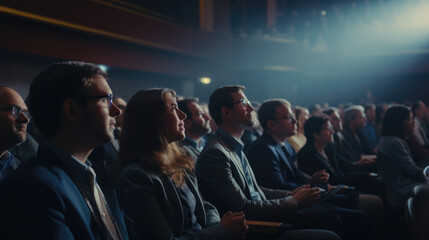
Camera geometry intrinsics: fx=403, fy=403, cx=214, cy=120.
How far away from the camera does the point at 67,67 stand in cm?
121

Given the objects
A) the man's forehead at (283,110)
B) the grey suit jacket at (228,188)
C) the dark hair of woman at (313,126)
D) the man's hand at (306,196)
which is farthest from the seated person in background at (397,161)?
the grey suit jacket at (228,188)

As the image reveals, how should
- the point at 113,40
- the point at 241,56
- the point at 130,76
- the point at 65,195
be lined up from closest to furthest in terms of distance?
the point at 65,195 < the point at 113,40 < the point at 130,76 < the point at 241,56

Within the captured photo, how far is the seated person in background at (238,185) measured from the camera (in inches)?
83.0

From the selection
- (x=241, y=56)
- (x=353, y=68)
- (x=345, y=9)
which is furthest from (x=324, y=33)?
(x=241, y=56)

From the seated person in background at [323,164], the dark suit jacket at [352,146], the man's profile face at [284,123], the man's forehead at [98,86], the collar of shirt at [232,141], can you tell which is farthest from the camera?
the dark suit jacket at [352,146]

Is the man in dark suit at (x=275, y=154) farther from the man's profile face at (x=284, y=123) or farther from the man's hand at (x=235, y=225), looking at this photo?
the man's hand at (x=235, y=225)

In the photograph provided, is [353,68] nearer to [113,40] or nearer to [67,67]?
[113,40]

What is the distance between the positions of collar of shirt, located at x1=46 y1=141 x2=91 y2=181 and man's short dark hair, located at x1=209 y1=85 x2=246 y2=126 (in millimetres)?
1413

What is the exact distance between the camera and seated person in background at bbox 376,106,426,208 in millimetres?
3207

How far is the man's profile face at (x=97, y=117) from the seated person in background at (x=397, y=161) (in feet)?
8.81

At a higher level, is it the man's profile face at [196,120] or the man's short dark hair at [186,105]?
the man's short dark hair at [186,105]

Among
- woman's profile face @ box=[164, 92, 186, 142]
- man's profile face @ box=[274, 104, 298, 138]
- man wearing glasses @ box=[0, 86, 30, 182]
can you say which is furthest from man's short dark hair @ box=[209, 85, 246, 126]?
man wearing glasses @ box=[0, 86, 30, 182]

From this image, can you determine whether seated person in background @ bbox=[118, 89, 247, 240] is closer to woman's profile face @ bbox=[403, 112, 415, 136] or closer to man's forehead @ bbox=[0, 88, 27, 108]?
man's forehead @ bbox=[0, 88, 27, 108]

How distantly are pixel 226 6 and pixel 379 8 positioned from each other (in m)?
4.40
